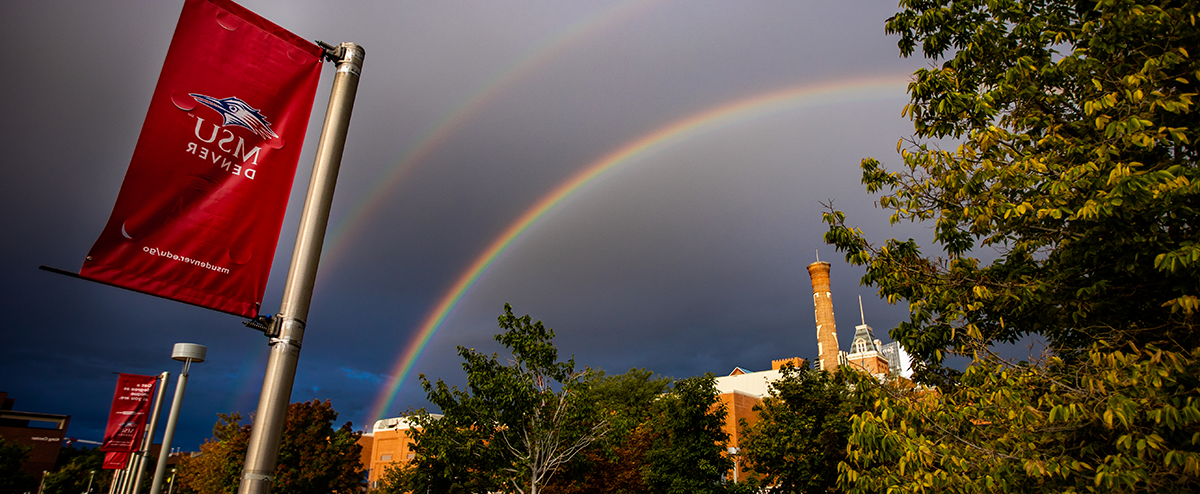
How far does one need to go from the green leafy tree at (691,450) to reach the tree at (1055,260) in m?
15.7

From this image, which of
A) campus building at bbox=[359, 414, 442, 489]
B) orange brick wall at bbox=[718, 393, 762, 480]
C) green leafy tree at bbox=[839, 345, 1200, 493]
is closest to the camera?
green leafy tree at bbox=[839, 345, 1200, 493]

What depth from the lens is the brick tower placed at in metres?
63.6

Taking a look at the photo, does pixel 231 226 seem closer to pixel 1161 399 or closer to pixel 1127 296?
pixel 1161 399

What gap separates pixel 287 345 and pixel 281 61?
6.69ft

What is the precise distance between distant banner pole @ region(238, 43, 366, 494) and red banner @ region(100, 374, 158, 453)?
530 inches

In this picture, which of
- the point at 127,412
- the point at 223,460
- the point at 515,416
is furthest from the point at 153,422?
the point at 223,460

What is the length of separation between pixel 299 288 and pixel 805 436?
71.4 feet

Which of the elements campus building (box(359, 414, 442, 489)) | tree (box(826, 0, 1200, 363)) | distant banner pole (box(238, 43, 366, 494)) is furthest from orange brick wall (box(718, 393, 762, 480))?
distant banner pole (box(238, 43, 366, 494))

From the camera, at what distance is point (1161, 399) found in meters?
5.23

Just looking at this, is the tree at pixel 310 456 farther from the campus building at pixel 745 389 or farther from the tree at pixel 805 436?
the campus building at pixel 745 389

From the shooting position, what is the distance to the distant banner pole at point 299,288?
10.4 ft

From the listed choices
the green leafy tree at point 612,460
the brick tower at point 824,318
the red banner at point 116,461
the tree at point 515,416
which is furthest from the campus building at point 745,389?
the red banner at point 116,461

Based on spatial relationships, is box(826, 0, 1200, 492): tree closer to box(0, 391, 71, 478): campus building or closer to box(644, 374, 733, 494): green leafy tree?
box(644, 374, 733, 494): green leafy tree

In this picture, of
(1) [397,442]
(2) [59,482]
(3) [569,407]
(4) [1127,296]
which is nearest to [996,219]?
(4) [1127,296]
